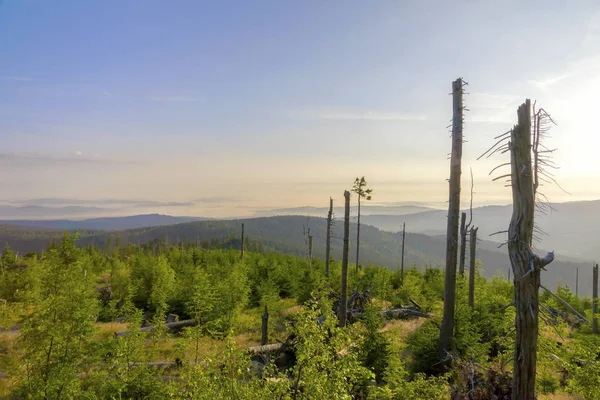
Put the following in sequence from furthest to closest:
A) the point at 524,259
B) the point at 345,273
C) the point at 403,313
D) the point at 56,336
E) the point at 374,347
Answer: the point at 403,313, the point at 345,273, the point at 374,347, the point at 56,336, the point at 524,259

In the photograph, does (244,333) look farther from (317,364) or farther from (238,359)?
(317,364)

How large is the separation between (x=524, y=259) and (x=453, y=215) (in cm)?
662

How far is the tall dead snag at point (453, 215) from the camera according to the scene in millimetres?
11945

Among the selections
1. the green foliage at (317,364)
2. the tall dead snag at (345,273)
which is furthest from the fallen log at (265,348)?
the green foliage at (317,364)

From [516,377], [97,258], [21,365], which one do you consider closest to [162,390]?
Result: [21,365]

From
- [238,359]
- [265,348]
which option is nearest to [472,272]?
[265,348]

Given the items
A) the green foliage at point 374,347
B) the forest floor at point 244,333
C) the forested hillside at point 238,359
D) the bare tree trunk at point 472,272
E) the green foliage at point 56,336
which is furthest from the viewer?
the bare tree trunk at point 472,272

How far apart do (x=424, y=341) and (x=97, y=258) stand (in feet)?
133

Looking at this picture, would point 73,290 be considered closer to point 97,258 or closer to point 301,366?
point 301,366

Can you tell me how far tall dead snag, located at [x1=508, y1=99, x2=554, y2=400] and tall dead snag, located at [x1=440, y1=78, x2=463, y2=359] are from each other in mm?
6173

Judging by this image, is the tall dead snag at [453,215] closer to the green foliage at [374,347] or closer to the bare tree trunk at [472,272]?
the green foliage at [374,347]

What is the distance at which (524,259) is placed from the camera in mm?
5922

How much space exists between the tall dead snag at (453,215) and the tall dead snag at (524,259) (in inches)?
243

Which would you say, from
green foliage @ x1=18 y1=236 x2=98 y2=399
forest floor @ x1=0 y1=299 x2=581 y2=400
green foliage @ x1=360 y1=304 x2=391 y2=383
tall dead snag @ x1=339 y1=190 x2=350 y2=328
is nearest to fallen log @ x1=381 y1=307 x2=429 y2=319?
forest floor @ x1=0 y1=299 x2=581 y2=400
